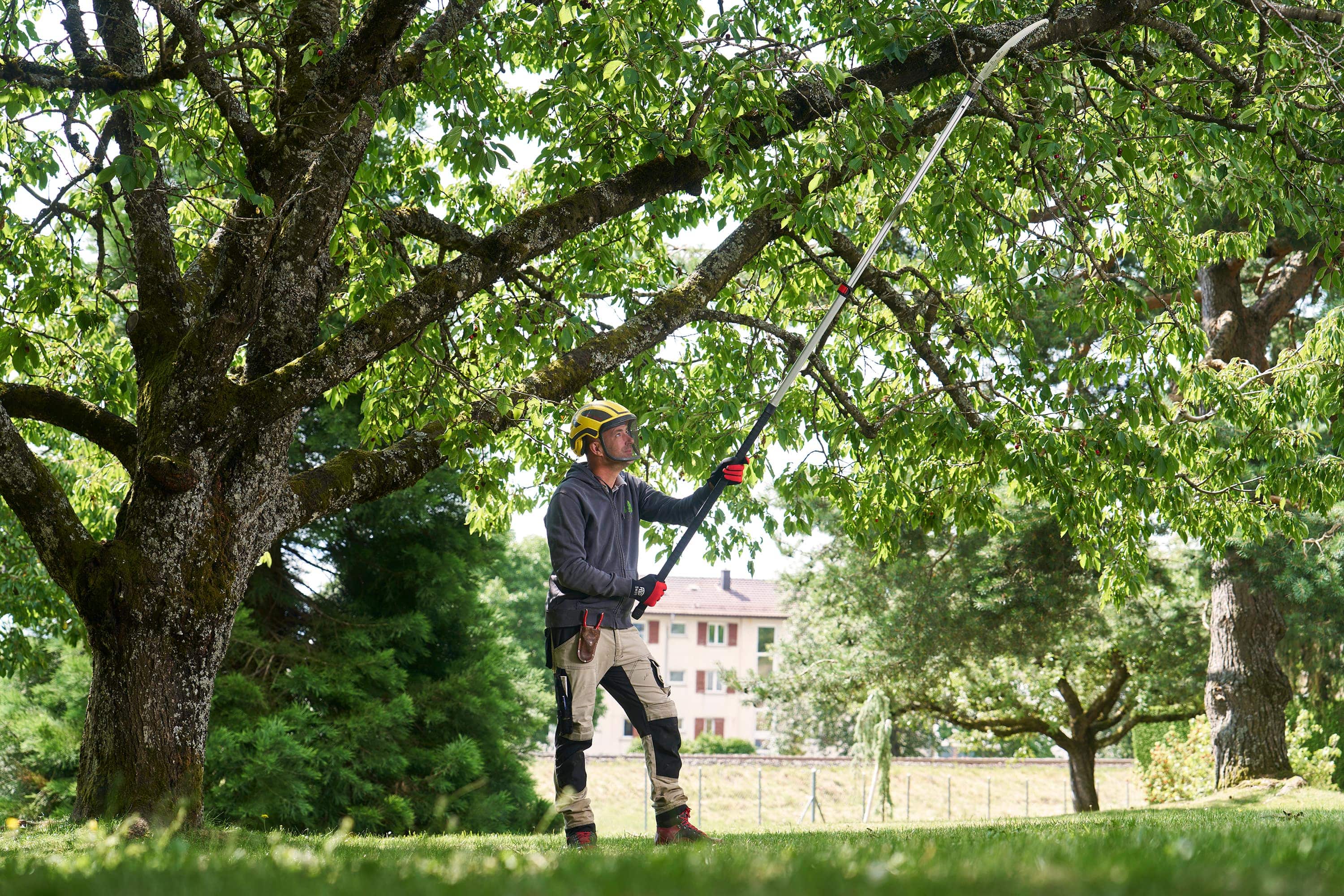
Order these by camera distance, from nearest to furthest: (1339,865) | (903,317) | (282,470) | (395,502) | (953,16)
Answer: (1339,865), (282,470), (953,16), (903,317), (395,502)

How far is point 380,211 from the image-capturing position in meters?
7.41

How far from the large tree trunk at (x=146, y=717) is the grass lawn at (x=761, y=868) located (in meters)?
1.27

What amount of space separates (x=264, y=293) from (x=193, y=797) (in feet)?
10.3

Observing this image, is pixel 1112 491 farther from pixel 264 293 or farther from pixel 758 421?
pixel 264 293

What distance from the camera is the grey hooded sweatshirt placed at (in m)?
5.59

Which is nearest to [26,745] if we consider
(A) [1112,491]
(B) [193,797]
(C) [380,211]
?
(B) [193,797]

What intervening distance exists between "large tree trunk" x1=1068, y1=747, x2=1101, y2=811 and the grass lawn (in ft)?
64.5

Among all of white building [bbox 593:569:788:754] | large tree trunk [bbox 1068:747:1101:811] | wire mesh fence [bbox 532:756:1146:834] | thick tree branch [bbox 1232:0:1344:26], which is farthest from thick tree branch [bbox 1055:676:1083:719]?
white building [bbox 593:569:788:754]

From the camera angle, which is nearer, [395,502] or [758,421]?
[758,421]

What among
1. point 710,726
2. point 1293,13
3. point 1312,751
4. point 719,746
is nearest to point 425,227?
point 1293,13

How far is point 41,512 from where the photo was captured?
626 cm

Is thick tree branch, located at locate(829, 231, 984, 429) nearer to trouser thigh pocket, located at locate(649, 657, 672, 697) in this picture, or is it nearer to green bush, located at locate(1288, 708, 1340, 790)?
trouser thigh pocket, located at locate(649, 657, 672, 697)

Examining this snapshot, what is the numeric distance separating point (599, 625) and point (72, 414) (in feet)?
13.8

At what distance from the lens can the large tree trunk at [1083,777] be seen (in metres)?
22.4
